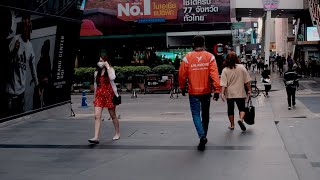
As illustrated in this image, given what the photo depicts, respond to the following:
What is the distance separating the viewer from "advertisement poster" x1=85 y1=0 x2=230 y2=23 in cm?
3400

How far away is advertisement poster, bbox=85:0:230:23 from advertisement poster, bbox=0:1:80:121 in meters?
19.4

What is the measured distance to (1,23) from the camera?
1121 centimetres

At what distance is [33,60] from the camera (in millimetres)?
12977

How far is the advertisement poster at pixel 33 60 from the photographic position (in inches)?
457

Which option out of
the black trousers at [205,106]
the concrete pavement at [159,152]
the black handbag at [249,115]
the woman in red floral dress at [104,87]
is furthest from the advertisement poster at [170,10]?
the black trousers at [205,106]

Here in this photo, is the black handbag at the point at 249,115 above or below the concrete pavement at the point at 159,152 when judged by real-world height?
above

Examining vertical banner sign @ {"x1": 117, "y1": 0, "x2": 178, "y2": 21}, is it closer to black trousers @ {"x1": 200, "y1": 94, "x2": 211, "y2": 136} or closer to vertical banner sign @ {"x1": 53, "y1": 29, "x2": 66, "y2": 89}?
vertical banner sign @ {"x1": 53, "y1": 29, "x2": 66, "y2": 89}

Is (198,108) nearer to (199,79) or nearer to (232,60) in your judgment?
(199,79)

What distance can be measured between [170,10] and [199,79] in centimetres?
2598

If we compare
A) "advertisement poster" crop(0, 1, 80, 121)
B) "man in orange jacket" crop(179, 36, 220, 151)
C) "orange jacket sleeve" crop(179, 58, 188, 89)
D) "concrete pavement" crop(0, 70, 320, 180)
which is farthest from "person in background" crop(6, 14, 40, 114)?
"man in orange jacket" crop(179, 36, 220, 151)

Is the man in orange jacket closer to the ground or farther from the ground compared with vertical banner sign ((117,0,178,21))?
closer to the ground

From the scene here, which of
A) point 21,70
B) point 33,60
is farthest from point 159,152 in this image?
point 33,60

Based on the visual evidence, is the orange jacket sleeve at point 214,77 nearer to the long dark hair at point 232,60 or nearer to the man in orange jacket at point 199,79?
the man in orange jacket at point 199,79

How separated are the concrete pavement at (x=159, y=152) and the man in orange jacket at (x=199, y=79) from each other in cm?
56
